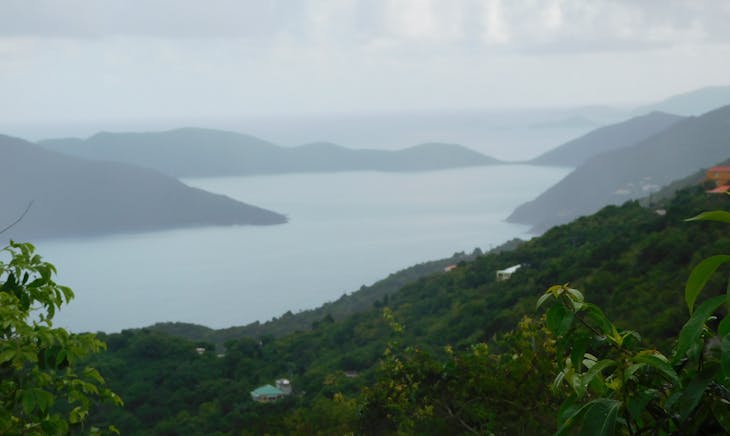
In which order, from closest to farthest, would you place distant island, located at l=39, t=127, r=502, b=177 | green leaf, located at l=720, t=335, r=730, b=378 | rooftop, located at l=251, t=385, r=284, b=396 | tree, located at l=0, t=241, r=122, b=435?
green leaf, located at l=720, t=335, r=730, b=378
tree, located at l=0, t=241, r=122, b=435
rooftop, located at l=251, t=385, r=284, b=396
distant island, located at l=39, t=127, r=502, b=177

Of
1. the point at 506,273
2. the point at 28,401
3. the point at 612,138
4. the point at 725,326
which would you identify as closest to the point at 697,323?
the point at 725,326

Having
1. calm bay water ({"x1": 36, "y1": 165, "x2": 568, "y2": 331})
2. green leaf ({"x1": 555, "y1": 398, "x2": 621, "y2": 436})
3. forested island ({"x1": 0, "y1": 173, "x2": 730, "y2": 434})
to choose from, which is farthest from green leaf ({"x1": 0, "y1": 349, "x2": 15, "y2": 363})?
calm bay water ({"x1": 36, "y1": 165, "x2": 568, "y2": 331})

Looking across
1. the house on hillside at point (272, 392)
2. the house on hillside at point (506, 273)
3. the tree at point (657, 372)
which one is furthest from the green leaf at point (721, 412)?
the house on hillside at point (506, 273)

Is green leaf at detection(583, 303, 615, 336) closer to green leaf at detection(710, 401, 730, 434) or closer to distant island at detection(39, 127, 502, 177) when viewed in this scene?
green leaf at detection(710, 401, 730, 434)

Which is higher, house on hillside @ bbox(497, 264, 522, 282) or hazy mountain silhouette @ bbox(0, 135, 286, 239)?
hazy mountain silhouette @ bbox(0, 135, 286, 239)

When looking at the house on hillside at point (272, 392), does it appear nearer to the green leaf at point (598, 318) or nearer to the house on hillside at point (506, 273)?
the house on hillside at point (506, 273)

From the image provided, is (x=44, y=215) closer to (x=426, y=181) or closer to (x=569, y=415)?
(x=426, y=181)

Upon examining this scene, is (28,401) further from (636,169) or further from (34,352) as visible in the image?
(636,169)

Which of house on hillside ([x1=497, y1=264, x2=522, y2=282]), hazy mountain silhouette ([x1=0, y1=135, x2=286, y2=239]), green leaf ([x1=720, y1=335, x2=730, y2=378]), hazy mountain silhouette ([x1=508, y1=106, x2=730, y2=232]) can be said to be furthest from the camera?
hazy mountain silhouette ([x1=0, y1=135, x2=286, y2=239])
